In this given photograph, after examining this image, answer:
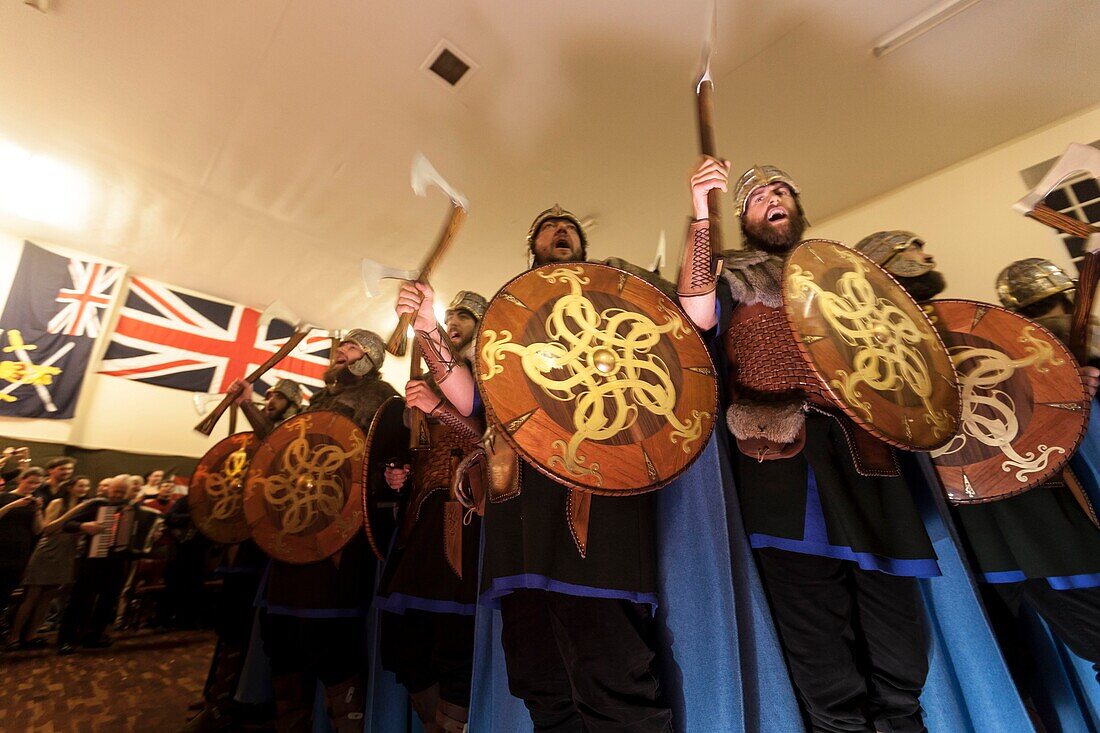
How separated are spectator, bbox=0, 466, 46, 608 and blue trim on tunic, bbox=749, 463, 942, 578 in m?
4.82

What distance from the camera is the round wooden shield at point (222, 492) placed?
2.60 m

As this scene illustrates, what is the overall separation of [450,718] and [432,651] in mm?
206

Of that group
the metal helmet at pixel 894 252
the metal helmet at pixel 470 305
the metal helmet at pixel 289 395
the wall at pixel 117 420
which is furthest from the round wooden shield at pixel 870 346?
the wall at pixel 117 420

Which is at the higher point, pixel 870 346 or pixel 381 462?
pixel 870 346

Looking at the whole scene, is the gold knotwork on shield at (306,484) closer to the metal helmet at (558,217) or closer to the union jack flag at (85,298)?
the metal helmet at (558,217)

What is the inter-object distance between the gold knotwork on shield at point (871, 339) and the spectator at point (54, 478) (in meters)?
5.32

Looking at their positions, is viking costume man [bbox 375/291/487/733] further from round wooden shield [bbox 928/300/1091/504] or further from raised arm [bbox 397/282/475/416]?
round wooden shield [bbox 928/300/1091/504]

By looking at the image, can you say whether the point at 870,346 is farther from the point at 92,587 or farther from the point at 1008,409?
the point at 92,587

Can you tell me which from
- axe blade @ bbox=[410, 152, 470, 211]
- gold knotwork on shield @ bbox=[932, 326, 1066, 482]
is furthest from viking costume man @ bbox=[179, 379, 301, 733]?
gold knotwork on shield @ bbox=[932, 326, 1066, 482]

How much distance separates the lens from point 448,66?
2.53 m

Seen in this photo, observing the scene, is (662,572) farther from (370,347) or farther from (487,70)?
(487,70)

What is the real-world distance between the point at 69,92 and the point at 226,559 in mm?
2798

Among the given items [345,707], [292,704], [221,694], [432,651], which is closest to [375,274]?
[432,651]

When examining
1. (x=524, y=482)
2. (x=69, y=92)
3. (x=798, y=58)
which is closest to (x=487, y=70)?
(x=798, y=58)
